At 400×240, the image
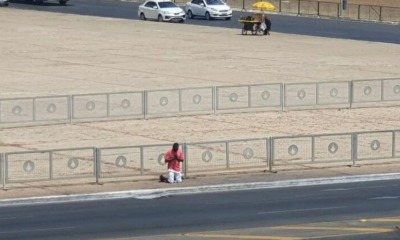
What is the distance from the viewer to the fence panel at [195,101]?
1692 inches

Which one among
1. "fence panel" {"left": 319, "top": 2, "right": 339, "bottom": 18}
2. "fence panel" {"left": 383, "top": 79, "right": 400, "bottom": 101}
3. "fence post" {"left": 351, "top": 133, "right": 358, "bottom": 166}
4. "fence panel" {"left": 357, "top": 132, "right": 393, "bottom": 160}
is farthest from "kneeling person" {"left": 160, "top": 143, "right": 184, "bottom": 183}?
"fence panel" {"left": 319, "top": 2, "right": 339, "bottom": 18}

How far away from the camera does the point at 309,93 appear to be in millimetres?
45031

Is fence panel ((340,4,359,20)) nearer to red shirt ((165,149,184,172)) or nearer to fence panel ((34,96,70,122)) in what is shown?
fence panel ((34,96,70,122))

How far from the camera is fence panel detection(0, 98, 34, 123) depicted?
131 ft

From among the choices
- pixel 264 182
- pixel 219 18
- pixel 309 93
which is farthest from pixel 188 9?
pixel 264 182

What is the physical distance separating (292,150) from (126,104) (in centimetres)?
953

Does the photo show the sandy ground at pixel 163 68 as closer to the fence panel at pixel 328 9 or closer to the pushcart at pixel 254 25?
the pushcart at pixel 254 25

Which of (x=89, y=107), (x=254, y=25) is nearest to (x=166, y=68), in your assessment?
(x=89, y=107)

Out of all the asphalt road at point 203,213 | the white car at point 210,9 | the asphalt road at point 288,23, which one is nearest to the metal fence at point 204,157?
the asphalt road at point 203,213

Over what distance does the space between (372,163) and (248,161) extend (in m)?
3.79

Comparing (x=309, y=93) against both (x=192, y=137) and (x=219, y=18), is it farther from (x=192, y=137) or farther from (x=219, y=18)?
(x=219, y=18)

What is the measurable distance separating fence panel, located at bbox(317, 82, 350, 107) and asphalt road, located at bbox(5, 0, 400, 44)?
83.0ft

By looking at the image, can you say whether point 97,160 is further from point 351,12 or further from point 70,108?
point 351,12

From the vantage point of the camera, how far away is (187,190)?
31016 millimetres
